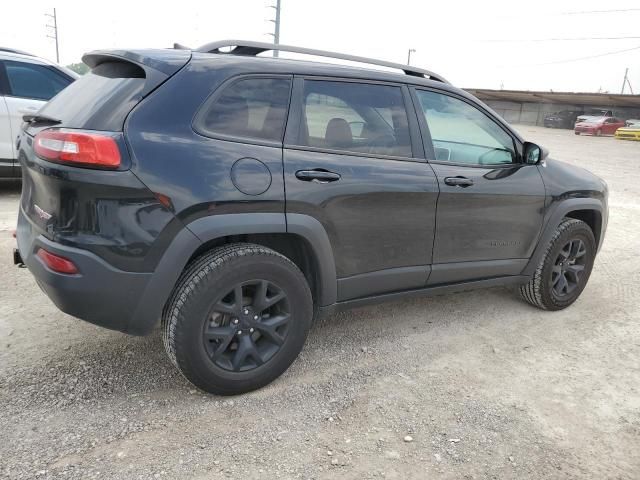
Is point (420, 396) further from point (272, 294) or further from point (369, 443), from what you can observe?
point (272, 294)

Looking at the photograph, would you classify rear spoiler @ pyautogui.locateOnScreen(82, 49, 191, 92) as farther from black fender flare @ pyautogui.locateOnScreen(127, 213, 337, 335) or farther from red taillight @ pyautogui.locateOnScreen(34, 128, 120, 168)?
black fender flare @ pyautogui.locateOnScreen(127, 213, 337, 335)

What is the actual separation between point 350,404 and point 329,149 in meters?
1.40

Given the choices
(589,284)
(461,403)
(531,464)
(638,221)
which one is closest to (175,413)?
(461,403)

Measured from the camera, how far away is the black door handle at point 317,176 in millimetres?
2744

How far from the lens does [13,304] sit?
3.72 meters

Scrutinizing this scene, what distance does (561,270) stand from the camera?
165 inches

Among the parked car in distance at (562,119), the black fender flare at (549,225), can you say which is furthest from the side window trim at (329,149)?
the parked car in distance at (562,119)

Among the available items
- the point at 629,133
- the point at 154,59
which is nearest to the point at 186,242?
the point at 154,59

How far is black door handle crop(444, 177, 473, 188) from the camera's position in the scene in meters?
3.31

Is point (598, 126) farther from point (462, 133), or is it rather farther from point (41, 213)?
point (41, 213)

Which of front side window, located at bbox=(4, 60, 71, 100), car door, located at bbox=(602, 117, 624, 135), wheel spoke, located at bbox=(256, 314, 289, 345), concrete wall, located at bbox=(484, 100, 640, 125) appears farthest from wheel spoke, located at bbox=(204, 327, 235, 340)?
concrete wall, located at bbox=(484, 100, 640, 125)

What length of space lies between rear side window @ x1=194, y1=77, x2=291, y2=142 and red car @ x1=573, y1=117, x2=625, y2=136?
34.1 m

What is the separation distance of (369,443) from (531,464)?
29.6 inches

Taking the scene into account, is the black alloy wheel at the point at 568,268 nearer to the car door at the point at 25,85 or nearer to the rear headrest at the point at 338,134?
the rear headrest at the point at 338,134
